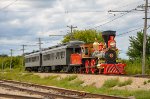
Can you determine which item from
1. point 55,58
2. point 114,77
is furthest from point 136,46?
point 114,77

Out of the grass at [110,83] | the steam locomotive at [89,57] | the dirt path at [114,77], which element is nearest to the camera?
the dirt path at [114,77]

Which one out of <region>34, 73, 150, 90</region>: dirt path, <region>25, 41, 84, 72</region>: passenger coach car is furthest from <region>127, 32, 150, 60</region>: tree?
<region>34, 73, 150, 90</region>: dirt path

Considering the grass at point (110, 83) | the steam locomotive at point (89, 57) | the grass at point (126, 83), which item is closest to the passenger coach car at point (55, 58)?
the steam locomotive at point (89, 57)

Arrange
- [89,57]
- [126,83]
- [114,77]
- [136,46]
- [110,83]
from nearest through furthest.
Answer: [126,83] < [110,83] < [114,77] < [89,57] < [136,46]

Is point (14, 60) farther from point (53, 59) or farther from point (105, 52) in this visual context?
point (105, 52)

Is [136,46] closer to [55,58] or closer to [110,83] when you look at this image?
[55,58]

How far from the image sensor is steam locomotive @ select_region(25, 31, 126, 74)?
30653 mm

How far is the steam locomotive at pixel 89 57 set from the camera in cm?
3065

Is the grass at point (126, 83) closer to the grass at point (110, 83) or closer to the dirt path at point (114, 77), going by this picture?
the dirt path at point (114, 77)

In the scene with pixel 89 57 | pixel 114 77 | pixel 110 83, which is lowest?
pixel 110 83

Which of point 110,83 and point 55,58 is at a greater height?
point 55,58

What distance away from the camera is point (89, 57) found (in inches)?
1283

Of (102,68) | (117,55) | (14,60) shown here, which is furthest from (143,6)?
(14,60)

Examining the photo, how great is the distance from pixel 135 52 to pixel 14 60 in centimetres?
6434
